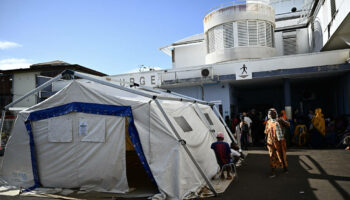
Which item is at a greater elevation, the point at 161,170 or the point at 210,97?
the point at 210,97

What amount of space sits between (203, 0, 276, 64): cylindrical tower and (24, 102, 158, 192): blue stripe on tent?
11.3 meters

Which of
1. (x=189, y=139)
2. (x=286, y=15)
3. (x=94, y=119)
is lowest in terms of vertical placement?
(x=189, y=139)

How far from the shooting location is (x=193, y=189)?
5.16 m

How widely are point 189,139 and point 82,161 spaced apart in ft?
8.40

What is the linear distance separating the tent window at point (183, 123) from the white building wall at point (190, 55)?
13.7 metres

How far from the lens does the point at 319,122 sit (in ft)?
34.5

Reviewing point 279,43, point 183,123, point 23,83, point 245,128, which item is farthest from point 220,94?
point 23,83

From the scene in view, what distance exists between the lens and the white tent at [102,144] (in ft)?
Answer: 17.2

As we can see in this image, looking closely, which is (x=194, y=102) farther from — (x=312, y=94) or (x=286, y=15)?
(x=286, y=15)

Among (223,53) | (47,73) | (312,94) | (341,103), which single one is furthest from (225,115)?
(47,73)

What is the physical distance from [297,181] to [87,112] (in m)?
5.20

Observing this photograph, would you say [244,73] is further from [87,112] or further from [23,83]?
[23,83]

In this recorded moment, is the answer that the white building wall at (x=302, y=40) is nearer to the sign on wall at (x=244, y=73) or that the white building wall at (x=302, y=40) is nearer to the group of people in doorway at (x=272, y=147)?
the sign on wall at (x=244, y=73)

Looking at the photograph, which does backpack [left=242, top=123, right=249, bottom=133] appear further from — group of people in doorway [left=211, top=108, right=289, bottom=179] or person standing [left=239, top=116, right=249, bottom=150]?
group of people in doorway [left=211, top=108, right=289, bottom=179]
